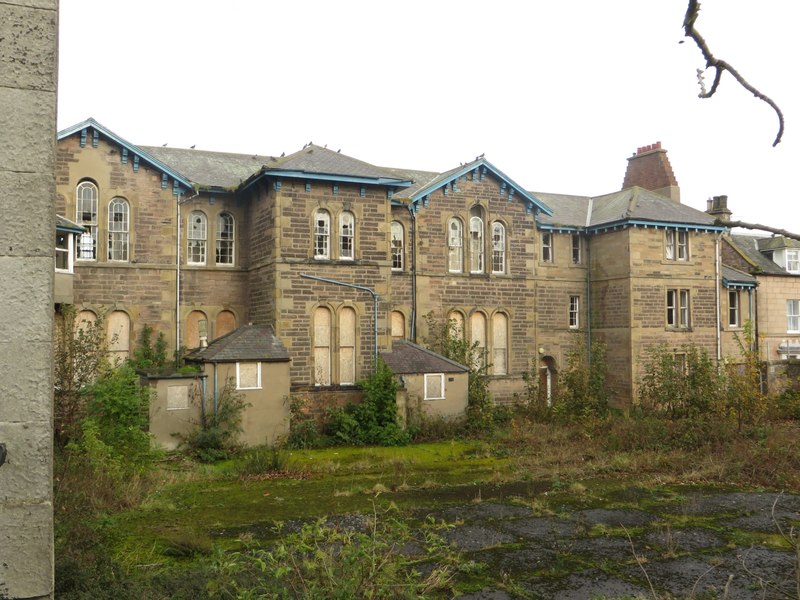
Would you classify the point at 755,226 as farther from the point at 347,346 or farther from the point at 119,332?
the point at 119,332

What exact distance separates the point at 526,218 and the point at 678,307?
293 inches

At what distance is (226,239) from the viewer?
22703mm

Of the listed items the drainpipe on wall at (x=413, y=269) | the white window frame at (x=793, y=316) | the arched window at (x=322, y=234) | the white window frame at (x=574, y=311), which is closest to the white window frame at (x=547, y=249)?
the white window frame at (x=574, y=311)

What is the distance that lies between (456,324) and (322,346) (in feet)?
20.2

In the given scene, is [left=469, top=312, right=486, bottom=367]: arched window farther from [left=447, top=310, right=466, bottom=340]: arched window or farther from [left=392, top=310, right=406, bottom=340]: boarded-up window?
[left=392, top=310, right=406, bottom=340]: boarded-up window

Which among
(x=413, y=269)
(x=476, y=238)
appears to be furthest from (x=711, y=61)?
(x=476, y=238)

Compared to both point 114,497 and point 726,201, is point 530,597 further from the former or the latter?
point 726,201

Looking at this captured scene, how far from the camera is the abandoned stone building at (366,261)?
20.5m

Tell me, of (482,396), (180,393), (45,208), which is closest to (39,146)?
(45,208)

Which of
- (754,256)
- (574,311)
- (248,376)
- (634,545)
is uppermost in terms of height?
(754,256)

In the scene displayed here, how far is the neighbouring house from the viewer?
835 inches

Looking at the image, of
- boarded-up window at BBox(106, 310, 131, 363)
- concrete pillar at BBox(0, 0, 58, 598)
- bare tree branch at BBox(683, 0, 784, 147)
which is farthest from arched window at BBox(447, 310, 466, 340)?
bare tree branch at BBox(683, 0, 784, 147)

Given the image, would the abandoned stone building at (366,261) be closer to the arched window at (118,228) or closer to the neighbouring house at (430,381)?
the arched window at (118,228)

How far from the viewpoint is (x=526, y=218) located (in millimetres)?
26234
